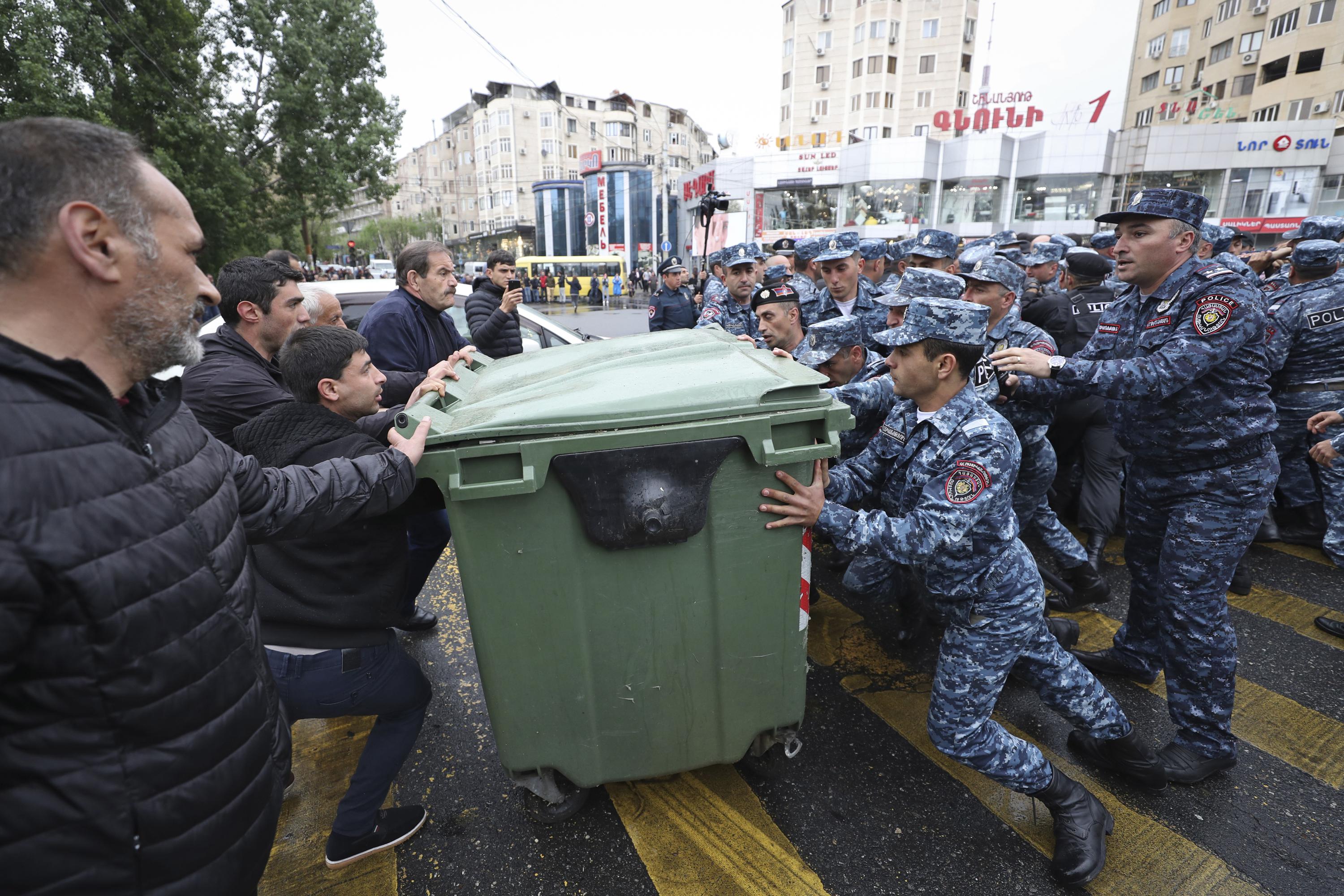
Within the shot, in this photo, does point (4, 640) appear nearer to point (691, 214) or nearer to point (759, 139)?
point (759, 139)

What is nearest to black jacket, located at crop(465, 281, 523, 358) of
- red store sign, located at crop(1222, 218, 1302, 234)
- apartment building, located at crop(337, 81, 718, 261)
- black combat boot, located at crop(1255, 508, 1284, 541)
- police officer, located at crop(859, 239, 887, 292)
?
police officer, located at crop(859, 239, 887, 292)

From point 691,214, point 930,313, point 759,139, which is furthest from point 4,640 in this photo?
point 691,214

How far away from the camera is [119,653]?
3.45ft

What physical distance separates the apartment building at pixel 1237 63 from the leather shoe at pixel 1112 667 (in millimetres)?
43055

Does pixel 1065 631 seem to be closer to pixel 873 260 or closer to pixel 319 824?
pixel 319 824

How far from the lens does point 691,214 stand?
145ft

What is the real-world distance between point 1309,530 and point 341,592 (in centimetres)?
642

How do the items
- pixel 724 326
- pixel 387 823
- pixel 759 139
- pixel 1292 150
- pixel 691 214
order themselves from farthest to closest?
pixel 691 214 → pixel 759 139 → pixel 1292 150 → pixel 724 326 → pixel 387 823

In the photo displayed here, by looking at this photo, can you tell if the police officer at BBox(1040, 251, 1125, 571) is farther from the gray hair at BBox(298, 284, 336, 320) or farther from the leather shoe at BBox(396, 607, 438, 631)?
the gray hair at BBox(298, 284, 336, 320)

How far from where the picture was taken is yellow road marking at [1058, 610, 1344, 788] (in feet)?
8.38

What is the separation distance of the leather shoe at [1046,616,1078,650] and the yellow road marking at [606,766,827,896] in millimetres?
1877

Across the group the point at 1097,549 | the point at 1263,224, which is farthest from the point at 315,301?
the point at 1263,224

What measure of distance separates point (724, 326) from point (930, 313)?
387cm

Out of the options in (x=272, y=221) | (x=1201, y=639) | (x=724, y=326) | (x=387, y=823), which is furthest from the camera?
(x=272, y=221)
